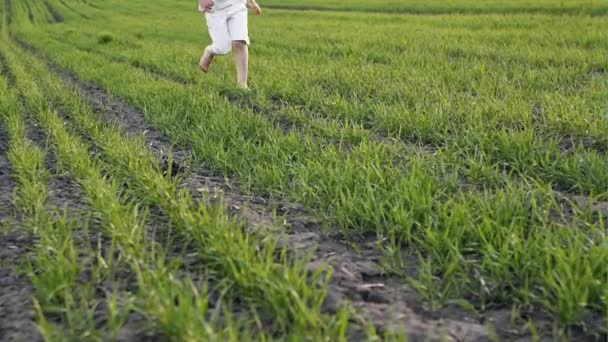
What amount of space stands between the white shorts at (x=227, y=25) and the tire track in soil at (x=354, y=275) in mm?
3466

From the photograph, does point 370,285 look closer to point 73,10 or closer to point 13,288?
point 13,288

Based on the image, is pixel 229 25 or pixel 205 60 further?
pixel 205 60

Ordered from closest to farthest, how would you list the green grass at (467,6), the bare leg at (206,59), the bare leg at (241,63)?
the bare leg at (241,63) → the bare leg at (206,59) → the green grass at (467,6)

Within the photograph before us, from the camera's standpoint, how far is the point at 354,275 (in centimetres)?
213

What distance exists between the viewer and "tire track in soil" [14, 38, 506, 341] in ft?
5.89

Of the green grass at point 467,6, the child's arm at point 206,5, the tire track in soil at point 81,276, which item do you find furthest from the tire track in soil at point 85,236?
the green grass at point 467,6

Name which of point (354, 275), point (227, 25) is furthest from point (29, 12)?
point (354, 275)

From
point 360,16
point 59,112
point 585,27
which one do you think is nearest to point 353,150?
point 59,112

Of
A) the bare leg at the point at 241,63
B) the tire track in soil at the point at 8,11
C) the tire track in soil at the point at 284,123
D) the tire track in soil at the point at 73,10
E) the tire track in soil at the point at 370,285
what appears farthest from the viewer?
the tire track in soil at the point at 73,10

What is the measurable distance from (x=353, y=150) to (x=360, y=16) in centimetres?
1562

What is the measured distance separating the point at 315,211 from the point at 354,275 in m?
0.63

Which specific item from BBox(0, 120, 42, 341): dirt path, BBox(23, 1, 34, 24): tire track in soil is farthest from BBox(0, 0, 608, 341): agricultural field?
BBox(23, 1, 34, 24): tire track in soil

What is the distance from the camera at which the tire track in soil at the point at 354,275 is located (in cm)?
180

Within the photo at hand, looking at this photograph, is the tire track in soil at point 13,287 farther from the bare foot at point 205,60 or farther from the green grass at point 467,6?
the green grass at point 467,6
